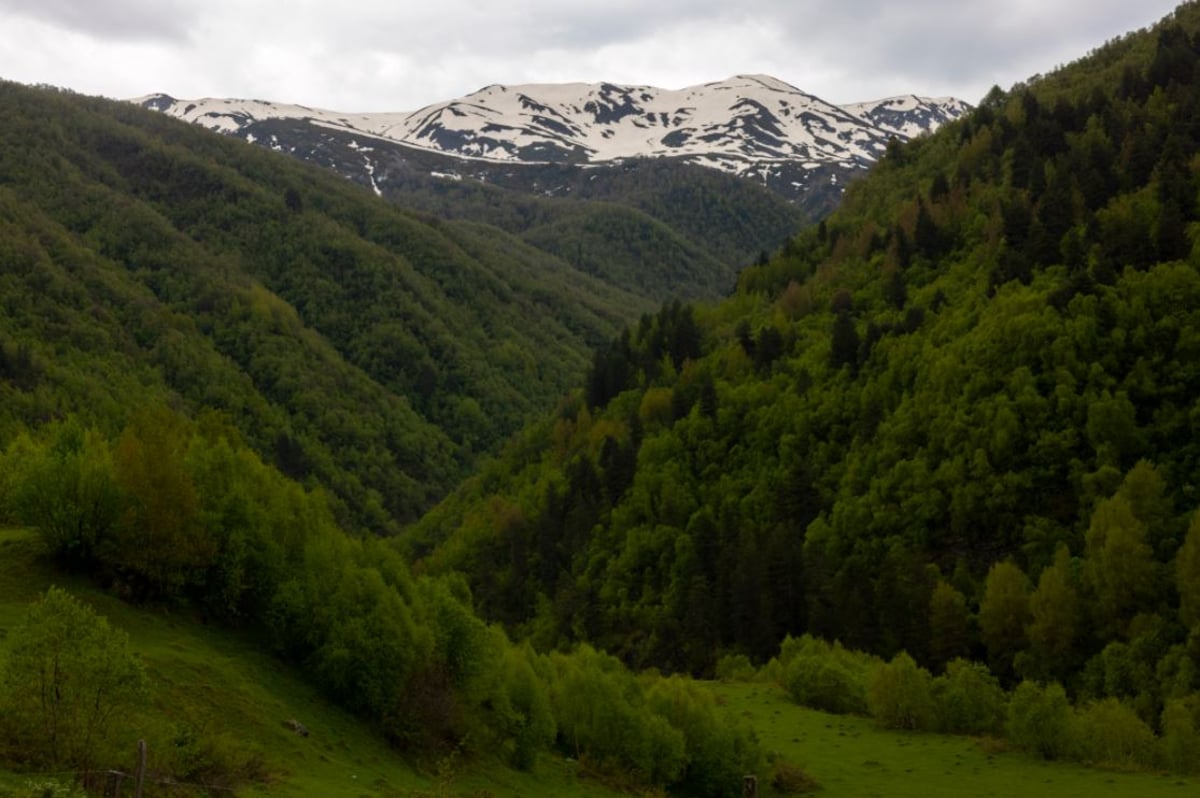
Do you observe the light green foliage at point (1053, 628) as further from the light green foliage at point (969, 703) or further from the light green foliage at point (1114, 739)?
the light green foliage at point (1114, 739)

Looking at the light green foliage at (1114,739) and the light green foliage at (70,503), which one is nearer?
the light green foliage at (70,503)

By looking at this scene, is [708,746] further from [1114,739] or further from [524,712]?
[1114,739]

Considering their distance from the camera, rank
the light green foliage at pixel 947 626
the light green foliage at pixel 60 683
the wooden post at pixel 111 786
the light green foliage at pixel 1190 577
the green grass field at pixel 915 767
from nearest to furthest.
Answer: the wooden post at pixel 111 786 < the light green foliage at pixel 60 683 < the green grass field at pixel 915 767 < the light green foliage at pixel 1190 577 < the light green foliage at pixel 947 626

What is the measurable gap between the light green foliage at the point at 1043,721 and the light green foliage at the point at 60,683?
157 feet

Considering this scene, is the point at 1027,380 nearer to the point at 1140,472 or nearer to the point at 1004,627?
the point at 1140,472

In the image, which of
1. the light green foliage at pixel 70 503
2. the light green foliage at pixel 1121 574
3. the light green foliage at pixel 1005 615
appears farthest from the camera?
the light green foliage at pixel 1005 615

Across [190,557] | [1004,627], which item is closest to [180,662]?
[190,557]

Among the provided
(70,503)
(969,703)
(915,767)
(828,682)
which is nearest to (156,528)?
(70,503)

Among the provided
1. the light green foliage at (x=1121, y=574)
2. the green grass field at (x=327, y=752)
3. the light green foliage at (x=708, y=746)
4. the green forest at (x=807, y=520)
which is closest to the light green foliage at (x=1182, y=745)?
the green forest at (x=807, y=520)

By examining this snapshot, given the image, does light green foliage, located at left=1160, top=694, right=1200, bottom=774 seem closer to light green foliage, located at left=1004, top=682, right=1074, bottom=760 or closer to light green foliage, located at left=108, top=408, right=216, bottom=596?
light green foliage, located at left=1004, top=682, right=1074, bottom=760

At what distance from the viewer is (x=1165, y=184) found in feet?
360

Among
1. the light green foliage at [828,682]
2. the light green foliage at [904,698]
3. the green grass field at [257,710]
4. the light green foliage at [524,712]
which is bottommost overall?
the light green foliage at [828,682]

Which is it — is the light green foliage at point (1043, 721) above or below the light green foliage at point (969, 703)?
above

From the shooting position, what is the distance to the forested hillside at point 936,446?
80562 millimetres
